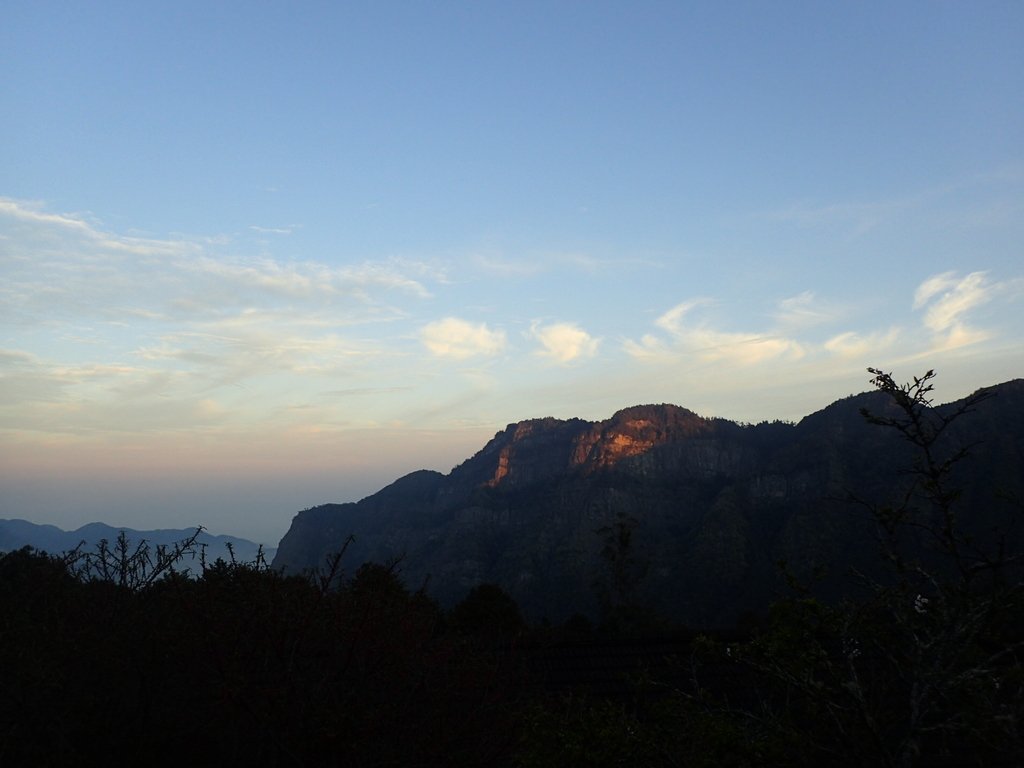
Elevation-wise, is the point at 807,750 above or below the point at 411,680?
below

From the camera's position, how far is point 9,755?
9961mm

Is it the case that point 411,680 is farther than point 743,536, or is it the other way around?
point 743,536

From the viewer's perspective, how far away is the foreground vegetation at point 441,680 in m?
6.90

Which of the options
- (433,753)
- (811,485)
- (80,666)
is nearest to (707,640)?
(433,753)

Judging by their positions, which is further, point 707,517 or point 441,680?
point 707,517

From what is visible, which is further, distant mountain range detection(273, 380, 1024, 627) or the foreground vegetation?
distant mountain range detection(273, 380, 1024, 627)

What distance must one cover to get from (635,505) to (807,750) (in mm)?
171584

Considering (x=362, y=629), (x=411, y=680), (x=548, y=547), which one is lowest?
(x=548, y=547)

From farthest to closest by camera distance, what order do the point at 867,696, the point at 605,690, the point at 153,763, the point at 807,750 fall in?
the point at 605,690, the point at 153,763, the point at 867,696, the point at 807,750

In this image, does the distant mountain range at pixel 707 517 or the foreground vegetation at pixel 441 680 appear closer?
the foreground vegetation at pixel 441 680

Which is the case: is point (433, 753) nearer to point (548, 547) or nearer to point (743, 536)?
point (743, 536)

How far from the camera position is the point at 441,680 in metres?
9.23

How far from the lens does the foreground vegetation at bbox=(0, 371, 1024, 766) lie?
6.90 m

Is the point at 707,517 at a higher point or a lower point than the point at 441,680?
lower
